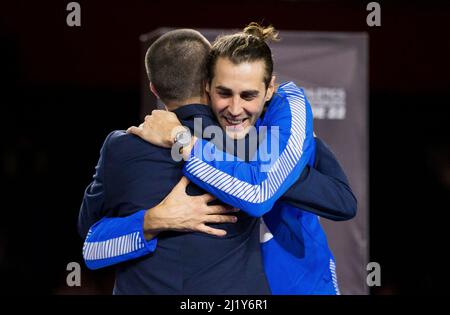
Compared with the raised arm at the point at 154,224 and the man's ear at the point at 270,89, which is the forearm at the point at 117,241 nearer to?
the raised arm at the point at 154,224

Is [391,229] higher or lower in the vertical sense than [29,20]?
lower

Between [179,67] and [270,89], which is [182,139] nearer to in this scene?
[179,67]

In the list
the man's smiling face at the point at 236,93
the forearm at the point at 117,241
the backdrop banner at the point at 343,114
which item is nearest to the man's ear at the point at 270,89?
the man's smiling face at the point at 236,93

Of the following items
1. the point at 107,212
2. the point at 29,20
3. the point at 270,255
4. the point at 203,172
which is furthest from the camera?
the point at 29,20

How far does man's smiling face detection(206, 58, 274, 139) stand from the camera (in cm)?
173

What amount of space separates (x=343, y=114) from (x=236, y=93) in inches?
46.1

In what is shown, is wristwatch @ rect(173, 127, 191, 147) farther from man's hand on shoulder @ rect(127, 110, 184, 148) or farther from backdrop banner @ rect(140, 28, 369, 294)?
backdrop banner @ rect(140, 28, 369, 294)

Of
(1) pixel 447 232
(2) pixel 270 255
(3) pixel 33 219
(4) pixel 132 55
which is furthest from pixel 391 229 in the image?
(2) pixel 270 255

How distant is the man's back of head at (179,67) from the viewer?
Answer: 177 cm

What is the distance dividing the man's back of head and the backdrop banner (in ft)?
3.40

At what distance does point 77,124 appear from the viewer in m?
4.41

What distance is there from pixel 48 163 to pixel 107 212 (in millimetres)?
2684

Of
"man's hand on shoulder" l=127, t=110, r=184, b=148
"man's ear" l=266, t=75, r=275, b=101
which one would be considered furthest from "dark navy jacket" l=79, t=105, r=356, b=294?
"man's ear" l=266, t=75, r=275, b=101
